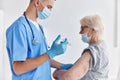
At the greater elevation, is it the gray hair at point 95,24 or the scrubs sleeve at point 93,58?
the gray hair at point 95,24

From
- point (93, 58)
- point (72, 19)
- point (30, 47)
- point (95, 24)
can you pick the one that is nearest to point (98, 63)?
point (93, 58)

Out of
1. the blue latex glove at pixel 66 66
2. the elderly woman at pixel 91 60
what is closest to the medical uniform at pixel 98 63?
the elderly woman at pixel 91 60

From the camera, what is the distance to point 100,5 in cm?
232

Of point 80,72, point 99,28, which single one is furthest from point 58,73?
point 99,28

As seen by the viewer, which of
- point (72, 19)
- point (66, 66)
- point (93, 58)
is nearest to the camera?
point (93, 58)

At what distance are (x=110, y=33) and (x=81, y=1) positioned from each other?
0.43 m

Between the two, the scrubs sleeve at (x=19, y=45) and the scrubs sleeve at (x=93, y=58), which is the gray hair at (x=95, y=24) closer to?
the scrubs sleeve at (x=93, y=58)

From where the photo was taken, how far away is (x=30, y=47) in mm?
1338

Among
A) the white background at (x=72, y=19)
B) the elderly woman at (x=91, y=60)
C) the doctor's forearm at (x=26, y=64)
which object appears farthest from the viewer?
the white background at (x=72, y=19)

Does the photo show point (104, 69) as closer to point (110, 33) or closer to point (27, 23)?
point (27, 23)

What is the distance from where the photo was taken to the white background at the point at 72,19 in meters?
2.15

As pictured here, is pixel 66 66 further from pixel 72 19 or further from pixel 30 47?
pixel 72 19

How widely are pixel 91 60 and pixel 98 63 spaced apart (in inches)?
2.0

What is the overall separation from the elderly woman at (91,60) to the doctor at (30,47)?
0.16m
